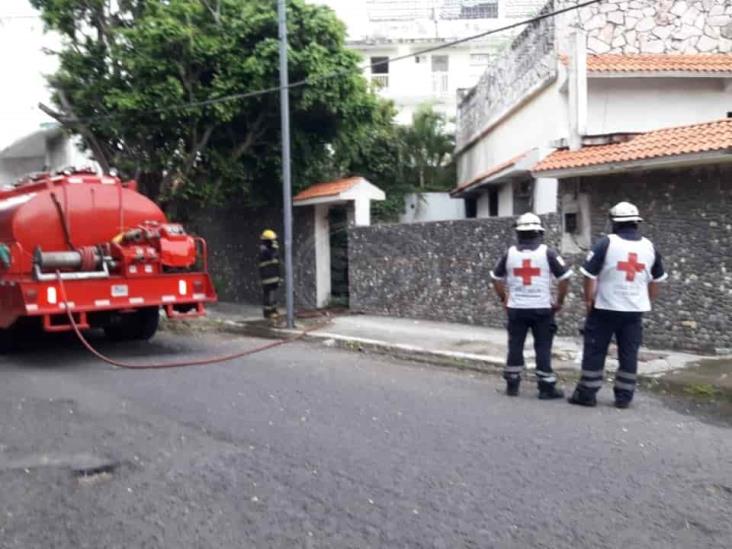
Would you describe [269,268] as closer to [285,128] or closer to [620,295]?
[285,128]

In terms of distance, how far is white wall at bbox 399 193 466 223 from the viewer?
67.4ft

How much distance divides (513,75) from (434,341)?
8.34 metres

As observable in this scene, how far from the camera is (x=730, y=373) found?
860cm

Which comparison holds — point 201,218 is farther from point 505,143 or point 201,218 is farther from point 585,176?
point 585,176

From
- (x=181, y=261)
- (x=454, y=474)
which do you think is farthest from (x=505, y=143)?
(x=454, y=474)

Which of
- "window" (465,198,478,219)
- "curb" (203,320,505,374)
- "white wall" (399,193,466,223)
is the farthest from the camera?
"window" (465,198,478,219)

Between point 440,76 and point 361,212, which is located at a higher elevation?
point 440,76

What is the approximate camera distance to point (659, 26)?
1507 cm

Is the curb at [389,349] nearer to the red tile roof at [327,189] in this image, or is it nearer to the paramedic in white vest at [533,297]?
the paramedic in white vest at [533,297]

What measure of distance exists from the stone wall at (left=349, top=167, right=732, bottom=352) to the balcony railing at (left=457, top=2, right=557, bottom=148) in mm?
3704

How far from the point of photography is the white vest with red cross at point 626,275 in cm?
716

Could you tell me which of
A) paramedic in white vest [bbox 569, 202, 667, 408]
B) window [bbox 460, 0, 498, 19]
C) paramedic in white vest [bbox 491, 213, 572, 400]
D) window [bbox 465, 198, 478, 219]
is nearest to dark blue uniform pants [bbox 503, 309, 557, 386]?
paramedic in white vest [bbox 491, 213, 572, 400]

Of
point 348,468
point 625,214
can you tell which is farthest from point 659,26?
point 348,468

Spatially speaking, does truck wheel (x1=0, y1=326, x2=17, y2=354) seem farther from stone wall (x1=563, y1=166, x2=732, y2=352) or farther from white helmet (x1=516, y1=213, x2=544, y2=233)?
stone wall (x1=563, y1=166, x2=732, y2=352)
